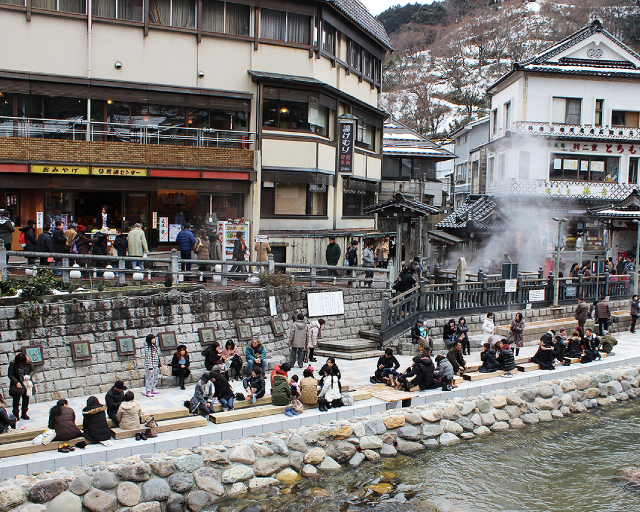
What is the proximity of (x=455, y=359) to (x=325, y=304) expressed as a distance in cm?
539

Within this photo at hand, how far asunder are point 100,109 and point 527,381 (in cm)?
1933

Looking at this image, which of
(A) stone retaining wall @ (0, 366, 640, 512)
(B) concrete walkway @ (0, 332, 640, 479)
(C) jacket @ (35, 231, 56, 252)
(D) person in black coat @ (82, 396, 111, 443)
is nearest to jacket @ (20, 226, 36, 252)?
(C) jacket @ (35, 231, 56, 252)

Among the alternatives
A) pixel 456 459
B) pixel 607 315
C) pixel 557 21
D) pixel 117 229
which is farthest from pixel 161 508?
pixel 557 21

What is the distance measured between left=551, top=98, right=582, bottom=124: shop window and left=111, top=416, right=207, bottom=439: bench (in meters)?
34.6

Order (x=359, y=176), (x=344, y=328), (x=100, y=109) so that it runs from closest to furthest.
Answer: (x=344, y=328), (x=100, y=109), (x=359, y=176)

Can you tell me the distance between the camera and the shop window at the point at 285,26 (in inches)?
1049

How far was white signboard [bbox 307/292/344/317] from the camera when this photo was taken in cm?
2195

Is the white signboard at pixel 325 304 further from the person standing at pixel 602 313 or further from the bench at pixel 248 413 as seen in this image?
the person standing at pixel 602 313

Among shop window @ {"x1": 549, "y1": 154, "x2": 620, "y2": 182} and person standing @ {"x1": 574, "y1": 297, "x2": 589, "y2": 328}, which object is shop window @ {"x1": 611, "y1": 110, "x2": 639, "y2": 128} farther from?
person standing @ {"x1": 574, "y1": 297, "x2": 589, "y2": 328}

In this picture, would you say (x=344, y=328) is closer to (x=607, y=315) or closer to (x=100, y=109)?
(x=607, y=315)

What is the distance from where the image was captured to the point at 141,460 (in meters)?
12.4

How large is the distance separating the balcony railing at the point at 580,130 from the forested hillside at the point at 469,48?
2760cm

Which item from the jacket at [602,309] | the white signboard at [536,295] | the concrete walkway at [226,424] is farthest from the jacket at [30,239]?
the jacket at [602,309]

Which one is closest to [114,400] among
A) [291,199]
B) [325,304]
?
[325,304]
